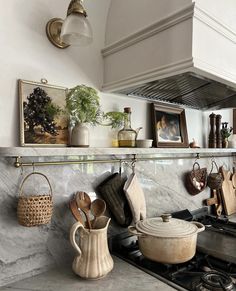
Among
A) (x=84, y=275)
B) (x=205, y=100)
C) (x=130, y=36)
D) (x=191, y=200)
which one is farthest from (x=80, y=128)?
(x=191, y=200)

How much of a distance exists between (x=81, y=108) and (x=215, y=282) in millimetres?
808

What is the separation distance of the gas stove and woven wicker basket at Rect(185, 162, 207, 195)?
30cm

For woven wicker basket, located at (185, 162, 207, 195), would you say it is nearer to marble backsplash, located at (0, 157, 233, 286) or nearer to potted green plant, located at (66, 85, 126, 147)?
marble backsplash, located at (0, 157, 233, 286)

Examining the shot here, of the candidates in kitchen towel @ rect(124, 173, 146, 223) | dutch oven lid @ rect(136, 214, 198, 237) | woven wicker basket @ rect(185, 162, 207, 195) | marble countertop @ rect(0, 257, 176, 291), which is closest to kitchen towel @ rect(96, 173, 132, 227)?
kitchen towel @ rect(124, 173, 146, 223)

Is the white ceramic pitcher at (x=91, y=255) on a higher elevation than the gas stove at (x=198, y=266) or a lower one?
higher

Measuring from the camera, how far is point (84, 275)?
0.89 meters

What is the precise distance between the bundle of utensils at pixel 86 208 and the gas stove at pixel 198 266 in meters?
0.21

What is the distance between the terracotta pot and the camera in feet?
3.05

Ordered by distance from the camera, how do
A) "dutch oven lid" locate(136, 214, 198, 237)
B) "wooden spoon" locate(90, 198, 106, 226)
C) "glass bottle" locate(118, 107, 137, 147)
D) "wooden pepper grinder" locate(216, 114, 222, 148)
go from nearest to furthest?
"dutch oven lid" locate(136, 214, 198, 237), "wooden spoon" locate(90, 198, 106, 226), "glass bottle" locate(118, 107, 137, 147), "wooden pepper grinder" locate(216, 114, 222, 148)

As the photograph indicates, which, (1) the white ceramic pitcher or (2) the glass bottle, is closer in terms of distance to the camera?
(1) the white ceramic pitcher

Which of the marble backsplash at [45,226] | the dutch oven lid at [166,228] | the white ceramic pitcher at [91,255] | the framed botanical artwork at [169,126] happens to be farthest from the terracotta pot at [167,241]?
the framed botanical artwork at [169,126]

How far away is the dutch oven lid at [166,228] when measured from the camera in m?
0.94

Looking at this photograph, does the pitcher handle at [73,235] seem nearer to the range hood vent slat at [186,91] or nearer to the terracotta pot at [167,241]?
the terracotta pot at [167,241]

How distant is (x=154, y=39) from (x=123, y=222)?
0.82 metres
